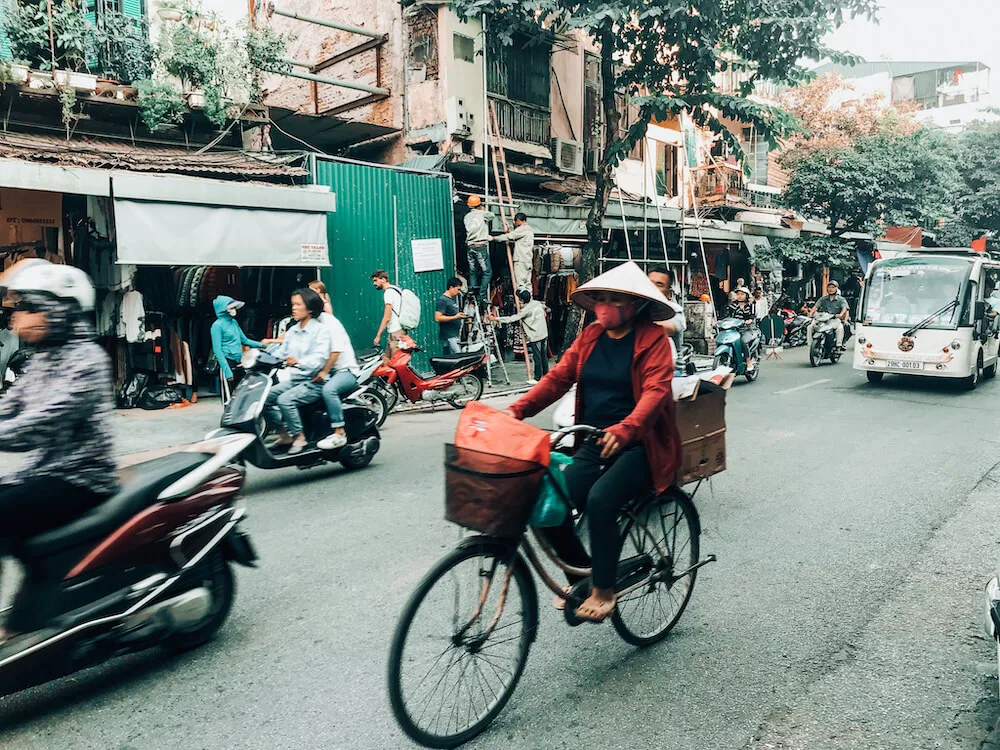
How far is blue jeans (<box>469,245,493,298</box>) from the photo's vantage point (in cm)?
1303

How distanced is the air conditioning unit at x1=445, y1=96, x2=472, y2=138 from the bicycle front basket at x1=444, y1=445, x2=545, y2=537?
1261 cm

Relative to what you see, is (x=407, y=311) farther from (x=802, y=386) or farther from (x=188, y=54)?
(x=802, y=386)

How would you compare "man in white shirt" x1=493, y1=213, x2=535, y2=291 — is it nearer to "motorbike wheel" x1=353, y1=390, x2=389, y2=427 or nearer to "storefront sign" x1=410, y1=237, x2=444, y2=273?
"storefront sign" x1=410, y1=237, x2=444, y2=273

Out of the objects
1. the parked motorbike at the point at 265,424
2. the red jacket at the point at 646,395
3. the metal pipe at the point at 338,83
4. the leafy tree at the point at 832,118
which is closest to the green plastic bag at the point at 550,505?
the red jacket at the point at 646,395

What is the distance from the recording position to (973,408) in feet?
34.6

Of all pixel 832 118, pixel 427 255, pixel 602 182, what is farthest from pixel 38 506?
pixel 832 118

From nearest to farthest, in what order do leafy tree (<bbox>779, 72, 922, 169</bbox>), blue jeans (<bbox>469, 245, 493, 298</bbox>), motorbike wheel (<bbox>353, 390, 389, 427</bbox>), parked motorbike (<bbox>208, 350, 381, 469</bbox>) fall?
parked motorbike (<bbox>208, 350, 381, 469</bbox>) → motorbike wheel (<bbox>353, 390, 389, 427</bbox>) → blue jeans (<bbox>469, 245, 493, 298</bbox>) → leafy tree (<bbox>779, 72, 922, 169</bbox>)

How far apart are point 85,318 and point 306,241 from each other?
26.6 ft

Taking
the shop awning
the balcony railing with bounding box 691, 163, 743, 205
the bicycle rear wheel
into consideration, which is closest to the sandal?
the bicycle rear wheel

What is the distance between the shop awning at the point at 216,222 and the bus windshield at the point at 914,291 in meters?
8.80

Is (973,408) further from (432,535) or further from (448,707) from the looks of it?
(448,707)

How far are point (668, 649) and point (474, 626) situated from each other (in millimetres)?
1205

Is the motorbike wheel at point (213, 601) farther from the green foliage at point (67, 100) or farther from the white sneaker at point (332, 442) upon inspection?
the green foliage at point (67, 100)

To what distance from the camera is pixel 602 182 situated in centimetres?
1352
